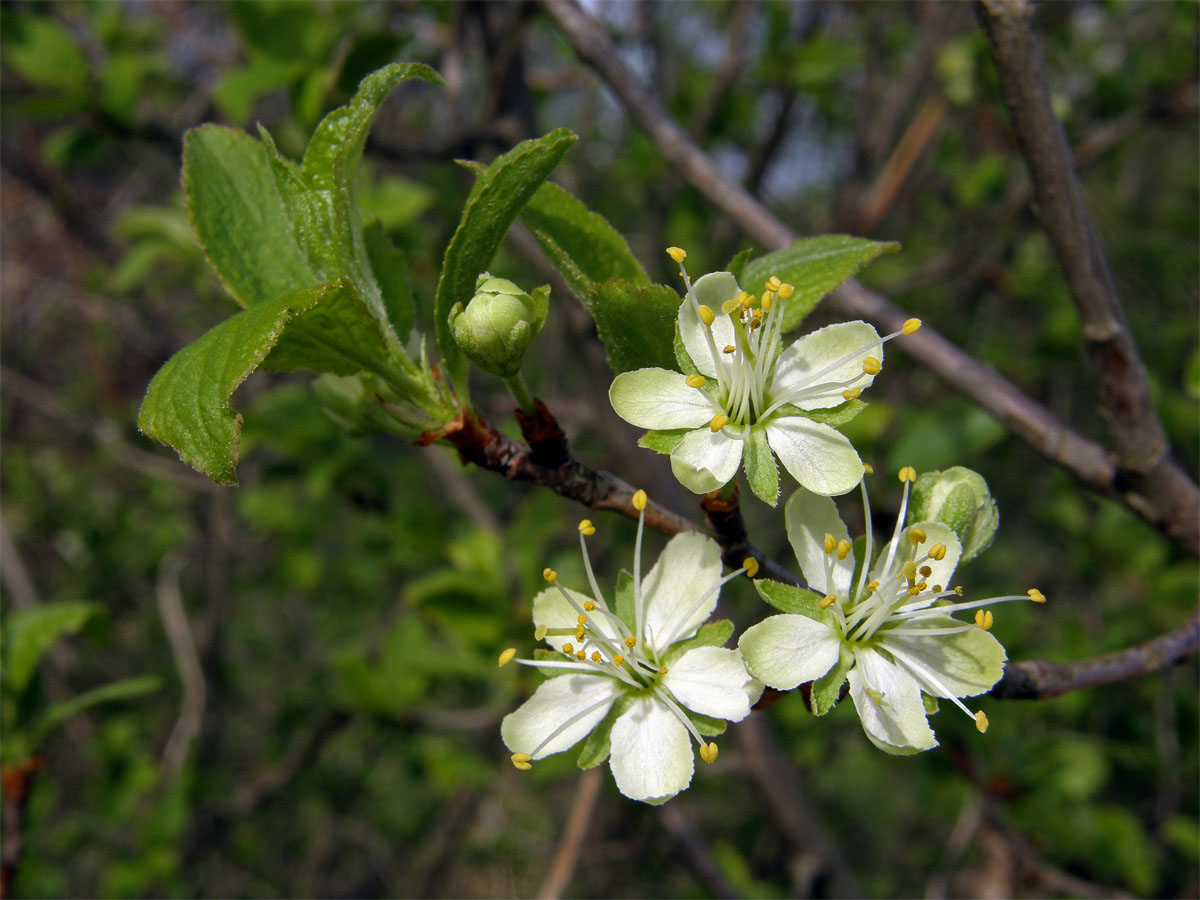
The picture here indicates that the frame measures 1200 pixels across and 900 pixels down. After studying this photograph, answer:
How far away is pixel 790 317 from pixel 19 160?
11.8 feet

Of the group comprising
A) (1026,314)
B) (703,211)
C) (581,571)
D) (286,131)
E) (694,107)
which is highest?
(286,131)

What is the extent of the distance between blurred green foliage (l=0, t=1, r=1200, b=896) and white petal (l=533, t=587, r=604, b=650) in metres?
0.95

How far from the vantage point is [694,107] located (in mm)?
3172

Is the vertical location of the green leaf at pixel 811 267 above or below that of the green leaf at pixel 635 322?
below

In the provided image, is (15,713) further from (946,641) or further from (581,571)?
(946,641)

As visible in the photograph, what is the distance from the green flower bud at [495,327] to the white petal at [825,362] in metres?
0.27

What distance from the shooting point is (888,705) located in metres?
0.88

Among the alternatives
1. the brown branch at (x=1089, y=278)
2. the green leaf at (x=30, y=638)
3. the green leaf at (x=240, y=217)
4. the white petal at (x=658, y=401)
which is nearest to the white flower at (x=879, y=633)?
the white petal at (x=658, y=401)

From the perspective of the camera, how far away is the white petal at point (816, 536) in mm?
919

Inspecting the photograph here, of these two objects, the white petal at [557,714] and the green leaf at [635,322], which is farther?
the white petal at [557,714]

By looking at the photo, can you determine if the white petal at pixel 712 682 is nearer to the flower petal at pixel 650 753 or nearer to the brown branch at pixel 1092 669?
the flower petal at pixel 650 753

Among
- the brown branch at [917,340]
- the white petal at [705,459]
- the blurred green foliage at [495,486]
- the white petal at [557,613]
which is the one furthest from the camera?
the blurred green foliage at [495,486]

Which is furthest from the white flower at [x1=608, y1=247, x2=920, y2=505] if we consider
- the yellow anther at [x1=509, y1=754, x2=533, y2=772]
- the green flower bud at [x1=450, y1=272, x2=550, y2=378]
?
the yellow anther at [x1=509, y1=754, x2=533, y2=772]

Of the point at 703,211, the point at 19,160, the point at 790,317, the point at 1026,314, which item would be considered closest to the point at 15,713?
the point at 790,317
